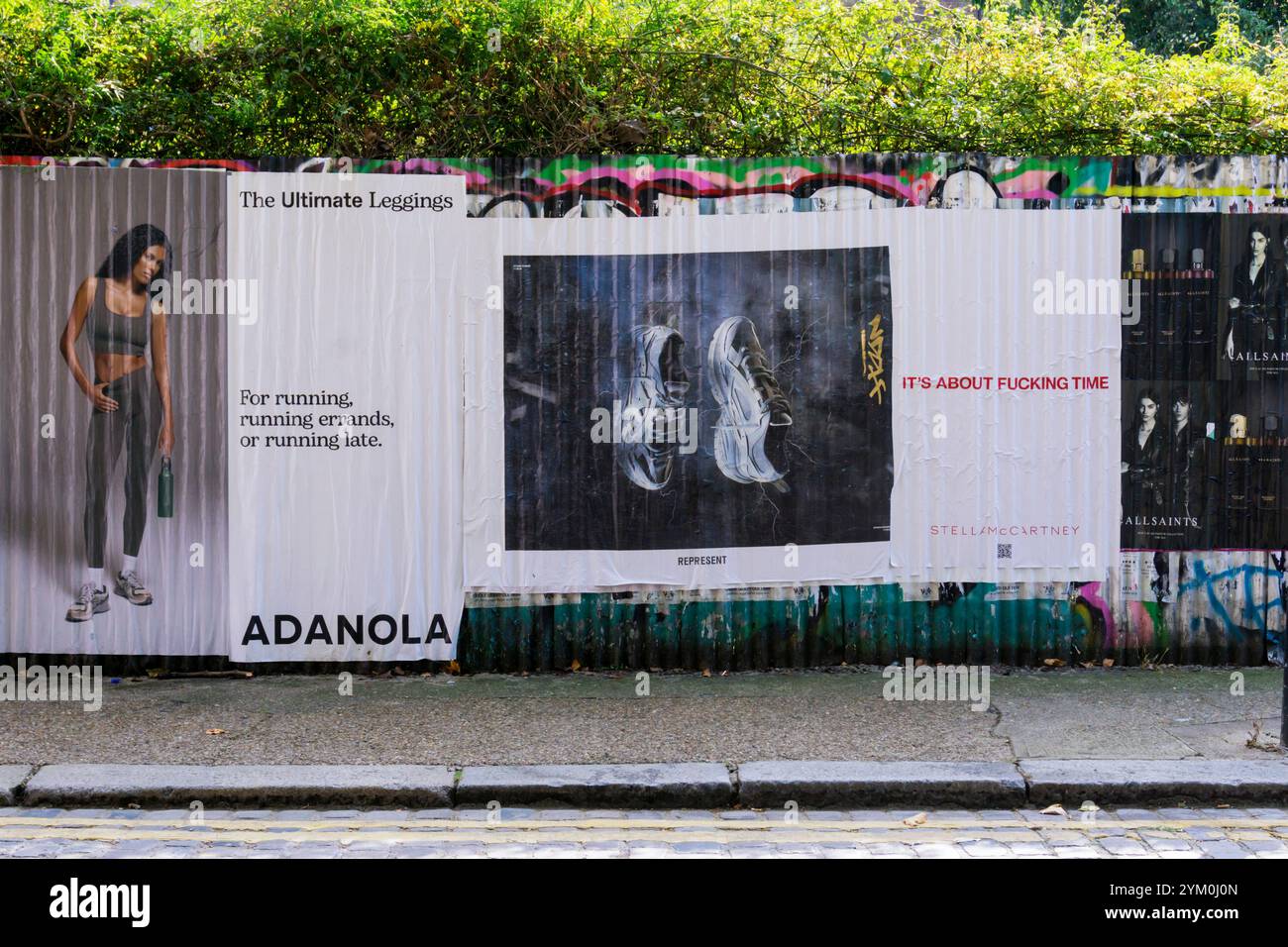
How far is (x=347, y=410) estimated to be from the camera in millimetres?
7551

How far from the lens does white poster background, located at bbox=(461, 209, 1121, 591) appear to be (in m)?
7.59

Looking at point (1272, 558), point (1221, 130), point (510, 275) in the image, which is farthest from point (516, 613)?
point (1221, 130)

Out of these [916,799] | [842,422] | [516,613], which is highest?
[842,422]

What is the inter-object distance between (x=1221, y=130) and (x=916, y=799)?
491 centimetres

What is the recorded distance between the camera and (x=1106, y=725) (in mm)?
6582

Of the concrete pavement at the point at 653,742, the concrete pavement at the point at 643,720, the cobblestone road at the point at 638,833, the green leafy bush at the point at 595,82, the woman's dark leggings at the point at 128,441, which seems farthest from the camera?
the woman's dark leggings at the point at 128,441

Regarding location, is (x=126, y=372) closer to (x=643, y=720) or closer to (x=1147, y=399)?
(x=643, y=720)

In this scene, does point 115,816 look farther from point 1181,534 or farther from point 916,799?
point 1181,534

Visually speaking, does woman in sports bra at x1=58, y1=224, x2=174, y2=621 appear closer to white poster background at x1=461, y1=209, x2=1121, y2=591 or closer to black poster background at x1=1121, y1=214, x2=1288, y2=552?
white poster background at x1=461, y1=209, x2=1121, y2=591

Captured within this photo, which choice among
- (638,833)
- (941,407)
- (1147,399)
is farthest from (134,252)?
(1147,399)

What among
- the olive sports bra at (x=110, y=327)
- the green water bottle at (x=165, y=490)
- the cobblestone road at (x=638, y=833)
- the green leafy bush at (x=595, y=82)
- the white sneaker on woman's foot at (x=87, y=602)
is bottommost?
the cobblestone road at (x=638, y=833)

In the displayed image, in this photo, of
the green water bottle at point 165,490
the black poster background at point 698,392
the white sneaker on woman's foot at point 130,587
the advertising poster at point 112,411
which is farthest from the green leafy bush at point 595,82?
the white sneaker on woman's foot at point 130,587

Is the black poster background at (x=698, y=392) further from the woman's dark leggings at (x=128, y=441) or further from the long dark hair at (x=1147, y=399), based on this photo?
the woman's dark leggings at (x=128, y=441)

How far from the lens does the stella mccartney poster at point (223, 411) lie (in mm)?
7465
